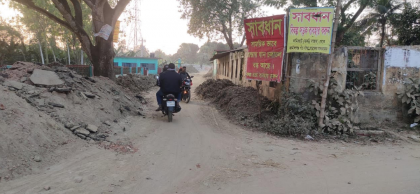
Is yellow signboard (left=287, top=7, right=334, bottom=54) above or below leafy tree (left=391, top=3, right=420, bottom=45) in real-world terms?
below

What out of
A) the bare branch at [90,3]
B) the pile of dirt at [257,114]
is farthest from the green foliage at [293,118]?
the bare branch at [90,3]

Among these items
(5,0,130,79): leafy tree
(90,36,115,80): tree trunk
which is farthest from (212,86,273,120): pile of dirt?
(5,0,130,79): leafy tree

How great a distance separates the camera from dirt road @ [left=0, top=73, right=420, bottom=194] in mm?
3633

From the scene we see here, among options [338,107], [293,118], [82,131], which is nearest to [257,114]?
[293,118]

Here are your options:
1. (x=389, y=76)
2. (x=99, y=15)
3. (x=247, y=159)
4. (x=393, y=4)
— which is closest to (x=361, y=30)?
(x=393, y=4)

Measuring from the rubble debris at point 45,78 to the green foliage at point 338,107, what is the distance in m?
6.42

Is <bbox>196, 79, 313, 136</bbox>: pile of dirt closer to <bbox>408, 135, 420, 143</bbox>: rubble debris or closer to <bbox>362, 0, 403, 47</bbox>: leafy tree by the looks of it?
<bbox>408, 135, 420, 143</bbox>: rubble debris

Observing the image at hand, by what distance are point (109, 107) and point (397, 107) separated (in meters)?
8.25

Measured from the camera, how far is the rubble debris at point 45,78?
625 centimetres

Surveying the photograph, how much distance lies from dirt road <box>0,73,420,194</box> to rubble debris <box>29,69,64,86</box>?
6.79ft

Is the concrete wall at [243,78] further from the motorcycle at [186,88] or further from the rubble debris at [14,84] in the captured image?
the rubble debris at [14,84]

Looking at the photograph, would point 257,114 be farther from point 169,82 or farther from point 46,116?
point 46,116

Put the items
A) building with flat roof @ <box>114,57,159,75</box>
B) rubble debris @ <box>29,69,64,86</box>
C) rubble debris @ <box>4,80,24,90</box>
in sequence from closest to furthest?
rubble debris @ <box>4,80,24,90</box>
rubble debris @ <box>29,69,64,86</box>
building with flat roof @ <box>114,57,159,75</box>

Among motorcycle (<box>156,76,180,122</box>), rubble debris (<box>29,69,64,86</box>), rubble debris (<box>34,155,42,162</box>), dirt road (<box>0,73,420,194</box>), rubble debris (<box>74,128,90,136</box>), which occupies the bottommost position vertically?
→ dirt road (<box>0,73,420,194</box>)
